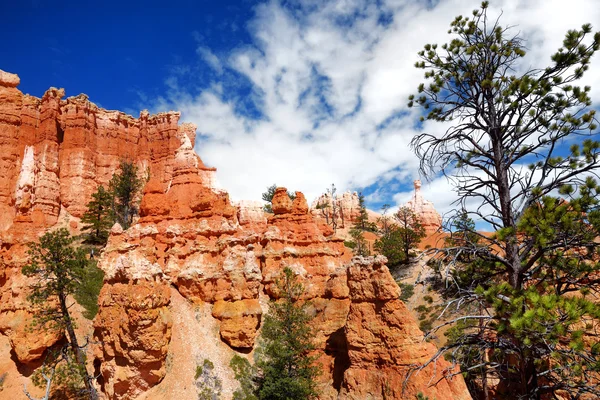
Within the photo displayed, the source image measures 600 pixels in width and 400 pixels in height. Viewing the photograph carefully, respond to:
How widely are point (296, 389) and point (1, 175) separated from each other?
1996 inches

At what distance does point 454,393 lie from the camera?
17.6 meters

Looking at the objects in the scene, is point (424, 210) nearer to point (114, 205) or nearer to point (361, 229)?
point (361, 229)

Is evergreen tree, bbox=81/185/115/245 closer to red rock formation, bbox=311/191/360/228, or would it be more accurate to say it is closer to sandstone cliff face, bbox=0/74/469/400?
sandstone cliff face, bbox=0/74/469/400

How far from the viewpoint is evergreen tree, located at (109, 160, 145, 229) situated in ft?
166

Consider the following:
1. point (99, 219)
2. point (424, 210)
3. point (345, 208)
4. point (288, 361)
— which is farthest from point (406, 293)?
point (424, 210)

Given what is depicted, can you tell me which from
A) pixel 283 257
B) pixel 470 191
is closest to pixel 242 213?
pixel 283 257

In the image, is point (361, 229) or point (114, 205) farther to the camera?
point (361, 229)

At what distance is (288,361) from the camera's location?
22078 millimetres

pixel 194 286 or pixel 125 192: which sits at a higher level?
pixel 125 192

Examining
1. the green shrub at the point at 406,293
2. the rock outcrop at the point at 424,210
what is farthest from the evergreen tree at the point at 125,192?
the rock outcrop at the point at 424,210

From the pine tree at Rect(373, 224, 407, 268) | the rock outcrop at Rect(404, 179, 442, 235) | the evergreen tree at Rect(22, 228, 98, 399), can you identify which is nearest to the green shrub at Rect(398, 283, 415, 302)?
the pine tree at Rect(373, 224, 407, 268)

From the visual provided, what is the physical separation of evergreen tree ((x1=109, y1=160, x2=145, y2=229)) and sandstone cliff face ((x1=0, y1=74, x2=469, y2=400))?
4951 millimetres

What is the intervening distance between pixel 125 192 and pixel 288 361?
132ft

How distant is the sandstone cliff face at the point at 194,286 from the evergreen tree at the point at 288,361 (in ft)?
4.65
